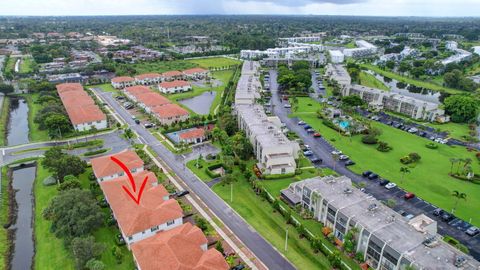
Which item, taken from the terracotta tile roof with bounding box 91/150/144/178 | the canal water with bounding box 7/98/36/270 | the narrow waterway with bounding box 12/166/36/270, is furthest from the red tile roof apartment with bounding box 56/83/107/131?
the terracotta tile roof with bounding box 91/150/144/178

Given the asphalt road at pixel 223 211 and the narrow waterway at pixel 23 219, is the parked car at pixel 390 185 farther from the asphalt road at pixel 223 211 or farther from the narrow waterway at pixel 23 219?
the narrow waterway at pixel 23 219

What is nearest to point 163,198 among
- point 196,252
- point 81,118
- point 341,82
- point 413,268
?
point 196,252

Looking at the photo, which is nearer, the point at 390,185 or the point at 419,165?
the point at 390,185

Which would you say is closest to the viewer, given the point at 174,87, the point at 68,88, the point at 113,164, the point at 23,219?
the point at 23,219

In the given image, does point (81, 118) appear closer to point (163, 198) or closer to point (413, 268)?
point (163, 198)

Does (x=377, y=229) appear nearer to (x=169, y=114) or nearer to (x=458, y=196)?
(x=458, y=196)

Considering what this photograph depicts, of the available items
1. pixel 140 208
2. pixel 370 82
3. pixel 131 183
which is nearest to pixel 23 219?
pixel 131 183

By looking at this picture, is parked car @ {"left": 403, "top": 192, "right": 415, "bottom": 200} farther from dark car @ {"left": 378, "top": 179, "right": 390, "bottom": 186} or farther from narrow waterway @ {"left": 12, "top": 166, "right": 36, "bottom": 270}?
narrow waterway @ {"left": 12, "top": 166, "right": 36, "bottom": 270}
